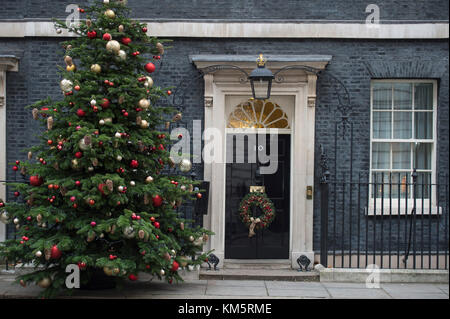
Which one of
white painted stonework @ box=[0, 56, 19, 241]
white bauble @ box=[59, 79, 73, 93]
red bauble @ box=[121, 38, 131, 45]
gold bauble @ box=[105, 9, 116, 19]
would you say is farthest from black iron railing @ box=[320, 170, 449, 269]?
white painted stonework @ box=[0, 56, 19, 241]

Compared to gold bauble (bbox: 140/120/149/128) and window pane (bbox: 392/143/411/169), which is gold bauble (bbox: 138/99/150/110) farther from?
window pane (bbox: 392/143/411/169)

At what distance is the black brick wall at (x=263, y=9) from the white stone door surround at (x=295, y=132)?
0.77 m

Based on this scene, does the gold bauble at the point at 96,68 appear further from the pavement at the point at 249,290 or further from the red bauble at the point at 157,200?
the pavement at the point at 249,290

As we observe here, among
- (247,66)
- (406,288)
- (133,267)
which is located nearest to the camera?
(133,267)

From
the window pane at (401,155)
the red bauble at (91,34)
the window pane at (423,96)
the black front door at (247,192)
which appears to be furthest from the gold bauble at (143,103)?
the window pane at (423,96)

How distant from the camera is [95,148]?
23.5 ft

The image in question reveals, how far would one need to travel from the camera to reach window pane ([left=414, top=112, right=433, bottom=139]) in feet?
33.1

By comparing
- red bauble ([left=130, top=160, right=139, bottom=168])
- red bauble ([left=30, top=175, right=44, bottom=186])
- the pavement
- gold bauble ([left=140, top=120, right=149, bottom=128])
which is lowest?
the pavement

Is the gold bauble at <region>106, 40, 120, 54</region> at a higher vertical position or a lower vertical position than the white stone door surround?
higher

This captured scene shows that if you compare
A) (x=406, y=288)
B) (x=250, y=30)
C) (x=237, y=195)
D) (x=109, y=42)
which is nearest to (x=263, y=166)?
(x=237, y=195)

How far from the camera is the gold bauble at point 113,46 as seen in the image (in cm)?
734

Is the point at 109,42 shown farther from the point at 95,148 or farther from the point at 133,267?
the point at 133,267

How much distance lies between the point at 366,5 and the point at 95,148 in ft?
17.7

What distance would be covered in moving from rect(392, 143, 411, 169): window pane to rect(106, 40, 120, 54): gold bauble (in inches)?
207
